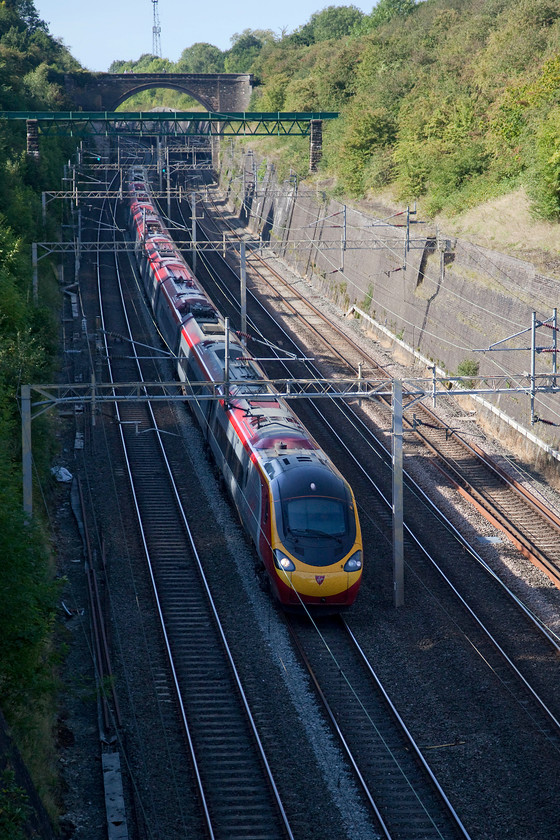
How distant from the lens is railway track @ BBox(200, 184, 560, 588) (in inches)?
820

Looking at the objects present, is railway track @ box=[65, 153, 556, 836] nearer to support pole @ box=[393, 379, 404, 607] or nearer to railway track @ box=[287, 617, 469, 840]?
railway track @ box=[287, 617, 469, 840]

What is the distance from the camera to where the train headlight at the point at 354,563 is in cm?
1680

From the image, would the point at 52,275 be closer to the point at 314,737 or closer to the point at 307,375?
the point at 307,375

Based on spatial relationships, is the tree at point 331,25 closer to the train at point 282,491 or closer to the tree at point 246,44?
the tree at point 246,44

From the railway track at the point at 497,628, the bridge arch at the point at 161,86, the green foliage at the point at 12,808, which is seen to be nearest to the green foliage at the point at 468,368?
the railway track at the point at 497,628

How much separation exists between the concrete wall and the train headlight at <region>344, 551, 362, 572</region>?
549cm

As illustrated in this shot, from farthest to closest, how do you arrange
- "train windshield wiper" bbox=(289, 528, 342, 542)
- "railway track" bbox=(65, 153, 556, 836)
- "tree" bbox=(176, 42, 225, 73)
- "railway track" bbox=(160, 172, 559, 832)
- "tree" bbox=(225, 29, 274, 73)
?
"tree" bbox=(176, 42, 225, 73)
"tree" bbox=(225, 29, 274, 73)
"train windshield wiper" bbox=(289, 528, 342, 542)
"railway track" bbox=(160, 172, 559, 832)
"railway track" bbox=(65, 153, 556, 836)

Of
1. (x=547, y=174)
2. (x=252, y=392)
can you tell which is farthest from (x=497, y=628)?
(x=547, y=174)

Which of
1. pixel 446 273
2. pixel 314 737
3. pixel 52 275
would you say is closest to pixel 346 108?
pixel 52 275

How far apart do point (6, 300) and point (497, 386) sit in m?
15.4

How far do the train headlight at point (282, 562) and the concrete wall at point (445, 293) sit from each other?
6.35 meters

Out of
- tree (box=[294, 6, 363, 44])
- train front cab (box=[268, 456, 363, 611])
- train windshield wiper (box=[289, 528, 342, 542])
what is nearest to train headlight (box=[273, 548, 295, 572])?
train front cab (box=[268, 456, 363, 611])

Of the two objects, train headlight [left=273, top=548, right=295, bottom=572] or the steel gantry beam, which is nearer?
train headlight [left=273, top=548, right=295, bottom=572]

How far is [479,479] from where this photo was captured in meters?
24.3
